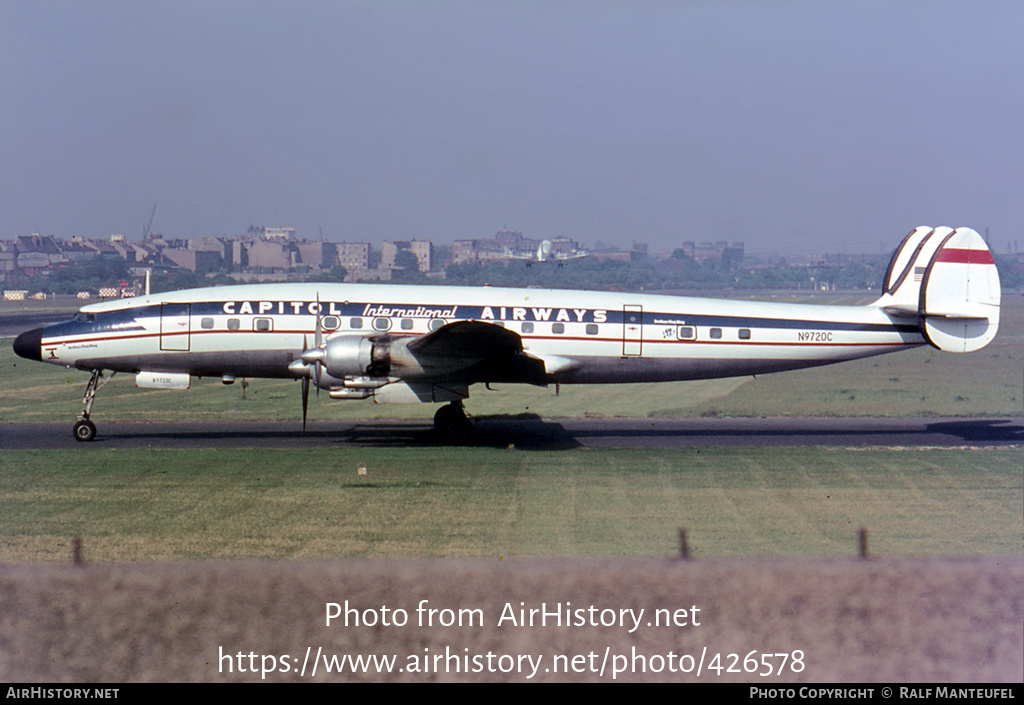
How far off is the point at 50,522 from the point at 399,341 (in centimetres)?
844

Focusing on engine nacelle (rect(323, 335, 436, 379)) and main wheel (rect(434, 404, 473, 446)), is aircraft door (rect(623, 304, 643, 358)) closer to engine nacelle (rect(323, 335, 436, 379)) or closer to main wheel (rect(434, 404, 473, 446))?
main wheel (rect(434, 404, 473, 446))

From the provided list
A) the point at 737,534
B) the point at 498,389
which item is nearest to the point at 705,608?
the point at 737,534

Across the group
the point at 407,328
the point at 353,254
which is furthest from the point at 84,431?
the point at 353,254

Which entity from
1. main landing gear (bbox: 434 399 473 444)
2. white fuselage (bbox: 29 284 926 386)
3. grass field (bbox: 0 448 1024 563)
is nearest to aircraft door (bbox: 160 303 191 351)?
white fuselage (bbox: 29 284 926 386)

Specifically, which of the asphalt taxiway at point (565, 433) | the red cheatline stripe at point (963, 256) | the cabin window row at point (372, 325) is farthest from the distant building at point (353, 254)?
the red cheatline stripe at point (963, 256)

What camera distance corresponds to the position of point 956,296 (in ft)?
75.9

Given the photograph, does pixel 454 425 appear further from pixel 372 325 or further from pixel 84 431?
pixel 84 431

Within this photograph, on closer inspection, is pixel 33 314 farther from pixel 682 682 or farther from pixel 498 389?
pixel 682 682

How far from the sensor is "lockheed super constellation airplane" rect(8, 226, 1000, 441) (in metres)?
21.8

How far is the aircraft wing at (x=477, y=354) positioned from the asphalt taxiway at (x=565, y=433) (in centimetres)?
175

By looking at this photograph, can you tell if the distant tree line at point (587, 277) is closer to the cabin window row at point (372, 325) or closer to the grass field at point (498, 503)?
the cabin window row at point (372, 325)

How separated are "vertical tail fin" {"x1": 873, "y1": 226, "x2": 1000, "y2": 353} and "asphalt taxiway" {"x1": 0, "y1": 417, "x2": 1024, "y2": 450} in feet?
9.19

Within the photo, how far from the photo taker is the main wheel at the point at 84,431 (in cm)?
2173

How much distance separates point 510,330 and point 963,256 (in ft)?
41.4
